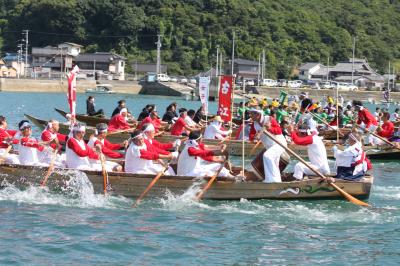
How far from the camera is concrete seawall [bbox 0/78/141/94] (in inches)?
3807

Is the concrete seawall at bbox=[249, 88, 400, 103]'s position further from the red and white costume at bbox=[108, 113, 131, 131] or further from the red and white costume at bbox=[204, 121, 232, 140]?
the red and white costume at bbox=[204, 121, 232, 140]

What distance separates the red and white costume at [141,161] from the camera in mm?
16734

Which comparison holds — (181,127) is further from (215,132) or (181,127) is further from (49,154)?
(49,154)

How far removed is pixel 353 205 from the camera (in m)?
17.1

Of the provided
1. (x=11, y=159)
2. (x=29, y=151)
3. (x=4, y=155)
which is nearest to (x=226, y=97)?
(x=29, y=151)

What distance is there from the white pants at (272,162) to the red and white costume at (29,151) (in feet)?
17.6

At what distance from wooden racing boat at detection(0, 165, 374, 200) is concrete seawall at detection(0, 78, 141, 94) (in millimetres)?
79641

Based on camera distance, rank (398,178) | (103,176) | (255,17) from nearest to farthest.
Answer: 1. (103,176)
2. (398,178)
3. (255,17)

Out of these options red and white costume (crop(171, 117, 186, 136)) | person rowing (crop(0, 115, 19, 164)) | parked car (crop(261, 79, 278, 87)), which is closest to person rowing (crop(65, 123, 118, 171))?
person rowing (crop(0, 115, 19, 164))

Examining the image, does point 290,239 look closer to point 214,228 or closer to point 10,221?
point 214,228

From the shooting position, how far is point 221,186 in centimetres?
1694

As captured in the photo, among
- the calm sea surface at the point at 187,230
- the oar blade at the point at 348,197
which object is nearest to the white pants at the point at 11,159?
the calm sea surface at the point at 187,230

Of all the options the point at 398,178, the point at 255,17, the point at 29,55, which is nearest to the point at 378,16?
the point at 255,17

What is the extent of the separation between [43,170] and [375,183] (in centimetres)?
986
